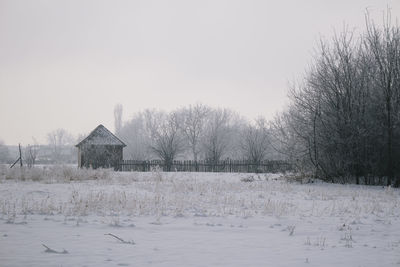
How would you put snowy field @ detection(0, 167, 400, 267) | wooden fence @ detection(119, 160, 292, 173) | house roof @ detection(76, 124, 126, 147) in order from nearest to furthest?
snowy field @ detection(0, 167, 400, 267) < wooden fence @ detection(119, 160, 292, 173) < house roof @ detection(76, 124, 126, 147)

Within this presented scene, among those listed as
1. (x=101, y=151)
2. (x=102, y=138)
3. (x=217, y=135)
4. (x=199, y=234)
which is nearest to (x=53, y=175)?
(x=199, y=234)

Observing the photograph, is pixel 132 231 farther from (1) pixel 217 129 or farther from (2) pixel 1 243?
(1) pixel 217 129

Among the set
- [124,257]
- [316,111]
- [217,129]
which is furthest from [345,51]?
[217,129]

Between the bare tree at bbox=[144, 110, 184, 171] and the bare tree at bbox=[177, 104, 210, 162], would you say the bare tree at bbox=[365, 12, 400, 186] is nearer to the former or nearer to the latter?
the bare tree at bbox=[144, 110, 184, 171]

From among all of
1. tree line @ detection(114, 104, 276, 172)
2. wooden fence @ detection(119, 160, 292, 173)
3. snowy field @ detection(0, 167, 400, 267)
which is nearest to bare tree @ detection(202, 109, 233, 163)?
tree line @ detection(114, 104, 276, 172)

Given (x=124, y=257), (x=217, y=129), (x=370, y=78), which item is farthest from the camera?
(x=217, y=129)

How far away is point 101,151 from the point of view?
108 ft

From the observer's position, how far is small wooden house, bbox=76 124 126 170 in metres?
32.5

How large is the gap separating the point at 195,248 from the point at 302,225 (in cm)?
282

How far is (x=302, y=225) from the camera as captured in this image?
694cm

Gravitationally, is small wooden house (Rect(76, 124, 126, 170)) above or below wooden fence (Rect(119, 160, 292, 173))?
above

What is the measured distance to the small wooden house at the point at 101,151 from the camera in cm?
3250

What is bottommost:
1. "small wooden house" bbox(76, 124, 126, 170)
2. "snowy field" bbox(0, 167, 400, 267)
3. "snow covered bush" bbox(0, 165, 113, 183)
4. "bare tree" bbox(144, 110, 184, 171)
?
"snowy field" bbox(0, 167, 400, 267)

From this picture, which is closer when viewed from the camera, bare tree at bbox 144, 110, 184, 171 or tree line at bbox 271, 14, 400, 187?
tree line at bbox 271, 14, 400, 187
